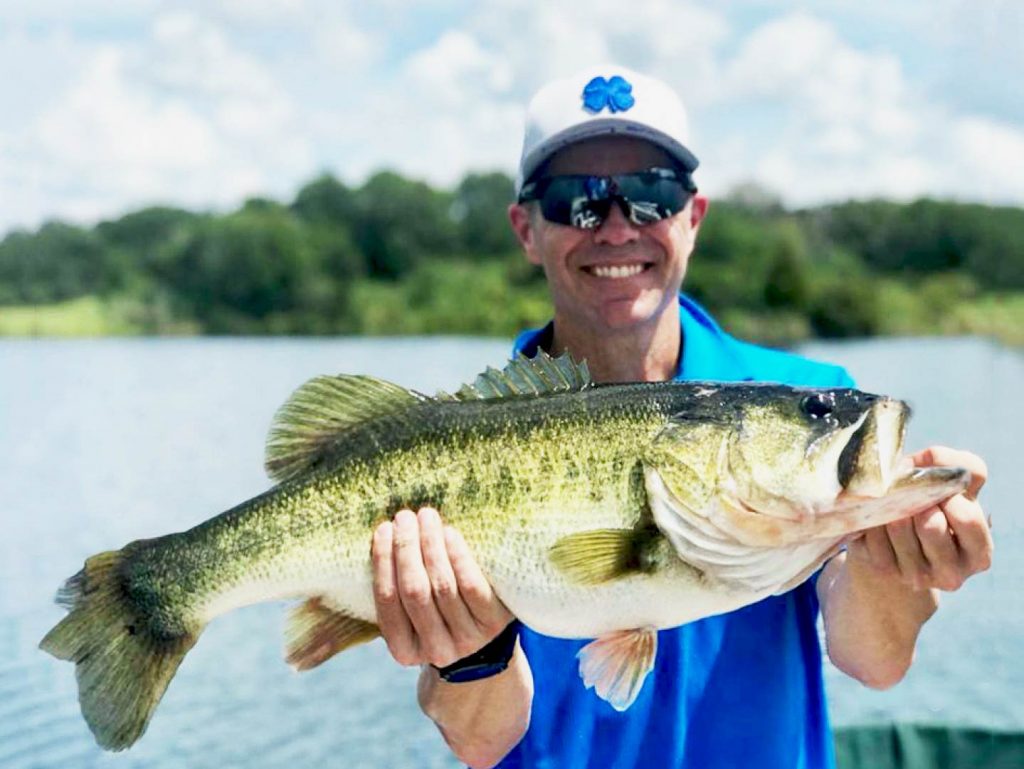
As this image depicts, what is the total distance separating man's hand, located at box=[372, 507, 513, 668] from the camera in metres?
2.84

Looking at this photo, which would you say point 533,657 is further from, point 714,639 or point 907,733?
point 907,733

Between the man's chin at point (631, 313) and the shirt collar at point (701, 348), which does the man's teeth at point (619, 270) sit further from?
the shirt collar at point (701, 348)

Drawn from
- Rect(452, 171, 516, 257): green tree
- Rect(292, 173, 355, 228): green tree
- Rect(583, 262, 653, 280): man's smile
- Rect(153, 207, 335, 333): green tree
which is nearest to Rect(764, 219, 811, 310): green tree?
Rect(452, 171, 516, 257): green tree

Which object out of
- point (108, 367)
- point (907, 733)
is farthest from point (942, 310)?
point (907, 733)

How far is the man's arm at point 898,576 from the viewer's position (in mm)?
2674

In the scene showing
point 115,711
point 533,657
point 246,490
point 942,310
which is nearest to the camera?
point 115,711

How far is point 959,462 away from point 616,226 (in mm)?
1519

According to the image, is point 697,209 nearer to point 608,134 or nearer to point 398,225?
point 608,134

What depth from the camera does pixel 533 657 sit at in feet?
11.3

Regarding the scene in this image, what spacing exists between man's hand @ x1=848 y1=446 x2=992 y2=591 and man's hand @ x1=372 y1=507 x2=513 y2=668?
94 centimetres

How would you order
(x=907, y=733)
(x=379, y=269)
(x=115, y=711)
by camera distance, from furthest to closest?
(x=379, y=269)
(x=907, y=733)
(x=115, y=711)

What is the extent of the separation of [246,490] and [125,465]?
4099 mm

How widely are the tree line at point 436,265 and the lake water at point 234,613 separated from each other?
85.8 feet

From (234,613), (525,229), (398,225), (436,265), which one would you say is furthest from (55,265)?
(525,229)
